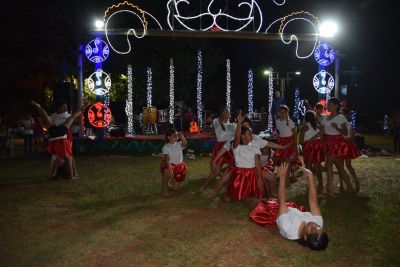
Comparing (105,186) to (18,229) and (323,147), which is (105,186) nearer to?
(18,229)

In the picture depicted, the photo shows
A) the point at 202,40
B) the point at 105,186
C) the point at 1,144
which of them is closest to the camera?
the point at 105,186

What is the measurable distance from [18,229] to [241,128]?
3.86 metres

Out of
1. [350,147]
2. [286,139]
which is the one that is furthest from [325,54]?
[350,147]

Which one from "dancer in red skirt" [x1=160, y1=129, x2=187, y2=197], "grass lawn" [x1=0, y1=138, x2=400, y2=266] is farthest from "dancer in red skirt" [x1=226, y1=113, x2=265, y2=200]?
"dancer in red skirt" [x1=160, y1=129, x2=187, y2=197]

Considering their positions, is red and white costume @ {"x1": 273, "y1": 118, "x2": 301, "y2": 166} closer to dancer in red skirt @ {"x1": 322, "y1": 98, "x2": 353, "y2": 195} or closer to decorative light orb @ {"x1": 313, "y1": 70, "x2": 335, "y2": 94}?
dancer in red skirt @ {"x1": 322, "y1": 98, "x2": 353, "y2": 195}

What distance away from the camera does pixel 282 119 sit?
32.1 feet

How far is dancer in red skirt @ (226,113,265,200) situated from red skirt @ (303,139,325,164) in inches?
80.5

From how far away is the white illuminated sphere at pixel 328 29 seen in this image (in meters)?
17.2

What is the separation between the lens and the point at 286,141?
9.66 meters

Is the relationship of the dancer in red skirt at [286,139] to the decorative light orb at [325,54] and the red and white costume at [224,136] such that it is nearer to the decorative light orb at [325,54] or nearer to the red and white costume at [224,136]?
A: the red and white costume at [224,136]

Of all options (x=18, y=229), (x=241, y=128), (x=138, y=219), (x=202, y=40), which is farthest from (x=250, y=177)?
(x=202, y=40)

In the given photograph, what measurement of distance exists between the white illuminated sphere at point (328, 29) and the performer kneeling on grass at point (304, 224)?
43.8 feet

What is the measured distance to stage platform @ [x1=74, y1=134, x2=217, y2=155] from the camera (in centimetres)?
1562

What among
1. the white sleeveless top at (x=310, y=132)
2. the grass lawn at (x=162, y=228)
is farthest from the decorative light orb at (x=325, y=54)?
the white sleeveless top at (x=310, y=132)
